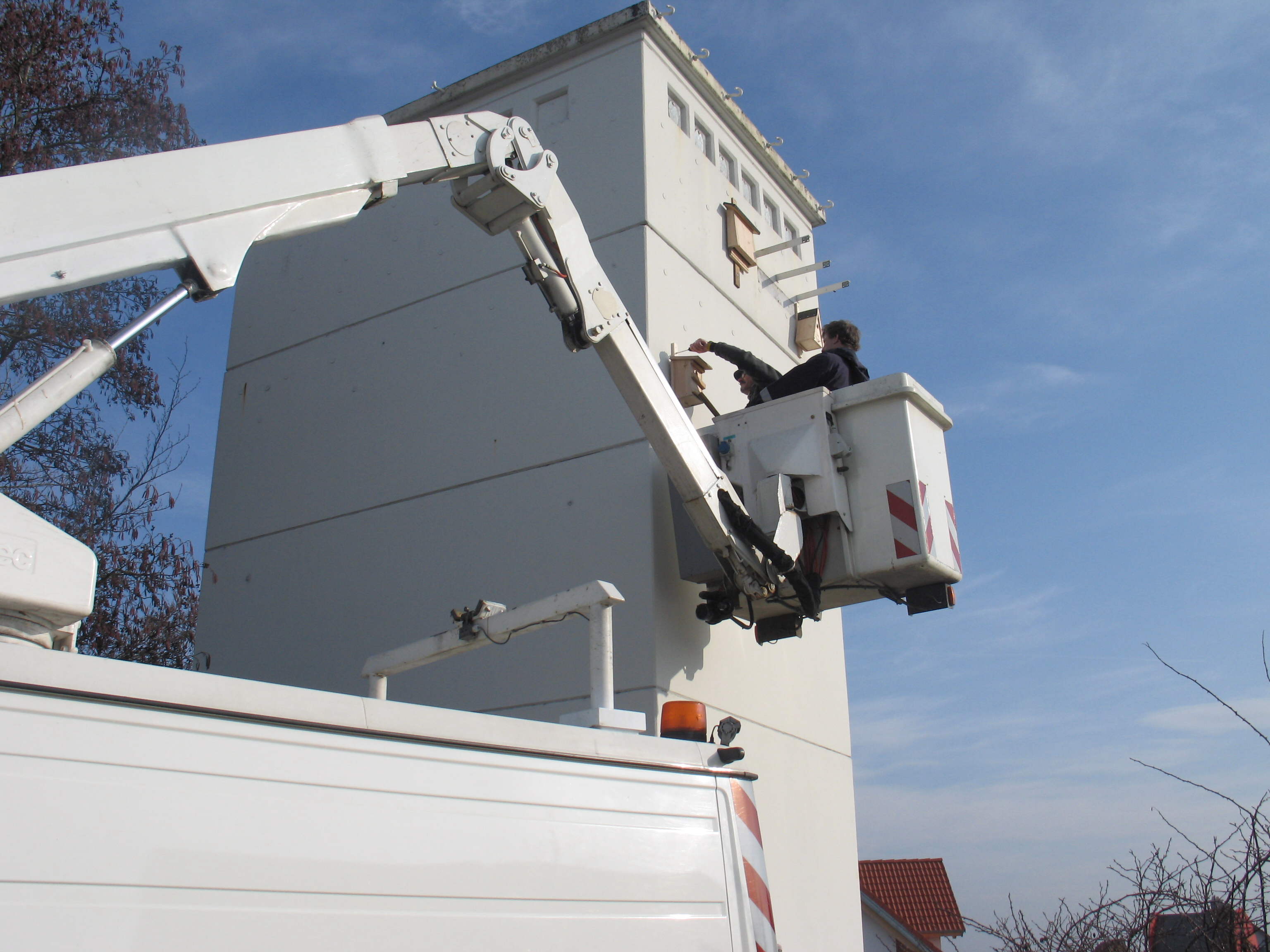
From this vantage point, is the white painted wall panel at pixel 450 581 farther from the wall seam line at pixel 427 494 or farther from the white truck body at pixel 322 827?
the white truck body at pixel 322 827

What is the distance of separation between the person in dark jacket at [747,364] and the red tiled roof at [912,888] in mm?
14728

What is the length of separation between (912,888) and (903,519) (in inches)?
687

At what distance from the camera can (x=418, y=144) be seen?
12.5 feet

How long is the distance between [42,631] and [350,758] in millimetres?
700

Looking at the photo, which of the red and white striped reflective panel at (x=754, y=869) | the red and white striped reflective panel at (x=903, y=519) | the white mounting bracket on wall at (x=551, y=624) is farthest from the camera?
the red and white striped reflective panel at (x=903, y=519)

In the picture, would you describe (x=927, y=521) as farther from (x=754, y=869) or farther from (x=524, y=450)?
(x=754, y=869)

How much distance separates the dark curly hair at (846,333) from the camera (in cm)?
600

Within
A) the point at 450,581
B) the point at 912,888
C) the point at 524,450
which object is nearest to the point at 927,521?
the point at 524,450

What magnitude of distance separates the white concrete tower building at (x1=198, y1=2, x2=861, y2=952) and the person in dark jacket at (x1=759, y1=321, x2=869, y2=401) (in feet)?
2.35

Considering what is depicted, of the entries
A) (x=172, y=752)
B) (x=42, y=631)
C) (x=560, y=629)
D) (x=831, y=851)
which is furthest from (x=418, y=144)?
(x=831, y=851)

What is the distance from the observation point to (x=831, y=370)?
5754 mm

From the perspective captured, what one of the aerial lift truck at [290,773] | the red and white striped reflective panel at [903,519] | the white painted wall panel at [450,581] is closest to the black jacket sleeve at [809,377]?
the red and white striped reflective panel at [903,519]

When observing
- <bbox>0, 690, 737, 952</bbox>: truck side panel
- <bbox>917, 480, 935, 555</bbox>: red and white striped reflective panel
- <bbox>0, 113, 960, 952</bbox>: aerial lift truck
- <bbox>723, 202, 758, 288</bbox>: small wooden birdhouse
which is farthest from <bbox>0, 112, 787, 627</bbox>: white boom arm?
<bbox>723, 202, 758, 288</bbox>: small wooden birdhouse

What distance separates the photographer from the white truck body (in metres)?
1.89
